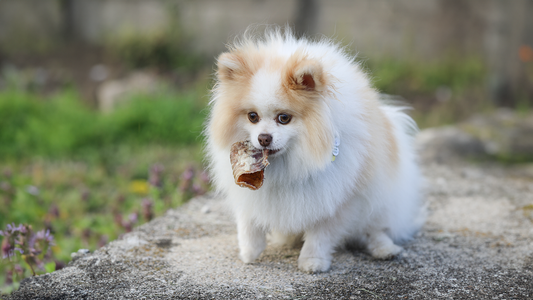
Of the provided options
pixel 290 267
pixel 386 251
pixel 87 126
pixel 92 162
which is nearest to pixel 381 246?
pixel 386 251

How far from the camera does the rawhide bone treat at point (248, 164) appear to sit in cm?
239

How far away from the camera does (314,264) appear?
8.79ft

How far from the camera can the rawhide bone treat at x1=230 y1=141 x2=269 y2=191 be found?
239cm

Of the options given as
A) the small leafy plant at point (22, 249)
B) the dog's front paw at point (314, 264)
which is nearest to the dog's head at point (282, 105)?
the dog's front paw at point (314, 264)

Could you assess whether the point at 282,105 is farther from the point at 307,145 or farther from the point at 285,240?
the point at 285,240

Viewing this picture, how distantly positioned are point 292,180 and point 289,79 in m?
0.55

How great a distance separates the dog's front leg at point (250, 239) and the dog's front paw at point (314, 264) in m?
0.28

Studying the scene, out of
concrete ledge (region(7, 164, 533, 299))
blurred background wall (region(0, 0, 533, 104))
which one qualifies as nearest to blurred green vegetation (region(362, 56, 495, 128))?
blurred background wall (region(0, 0, 533, 104))

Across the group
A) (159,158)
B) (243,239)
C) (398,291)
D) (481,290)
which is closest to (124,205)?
(159,158)

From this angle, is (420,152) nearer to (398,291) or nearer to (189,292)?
(398,291)

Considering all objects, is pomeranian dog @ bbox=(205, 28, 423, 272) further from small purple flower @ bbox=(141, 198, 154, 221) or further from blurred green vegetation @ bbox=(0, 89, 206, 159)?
blurred green vegetation @ bbox=(0, 89, 206, 159)

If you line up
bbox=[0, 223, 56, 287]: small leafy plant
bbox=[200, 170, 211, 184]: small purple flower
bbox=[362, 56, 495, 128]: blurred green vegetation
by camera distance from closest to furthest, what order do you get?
bbox=[0, 223, 56, 287]: small leafy plant, bbox=[200, 170, 211, 184]: small purple flower, bbox=[362, 56, 495, 128]: blurred green vegetation

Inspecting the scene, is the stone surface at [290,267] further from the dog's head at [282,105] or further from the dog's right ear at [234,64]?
the dog's right ear at [234,64]

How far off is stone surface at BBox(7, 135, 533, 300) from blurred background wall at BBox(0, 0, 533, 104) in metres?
3.84
